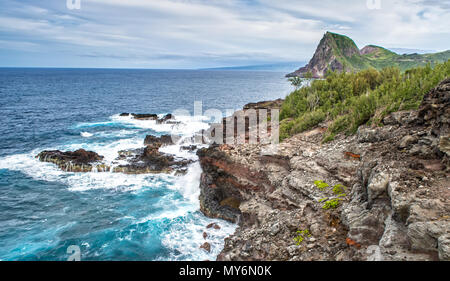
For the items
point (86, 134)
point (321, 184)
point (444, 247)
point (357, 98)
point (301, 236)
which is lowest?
point (86, 134)

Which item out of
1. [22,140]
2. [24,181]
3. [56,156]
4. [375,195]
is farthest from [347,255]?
[22,140]

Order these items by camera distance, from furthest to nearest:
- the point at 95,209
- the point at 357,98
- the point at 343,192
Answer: the point at 357,98 < the point at 95,209 < the point at 343,192

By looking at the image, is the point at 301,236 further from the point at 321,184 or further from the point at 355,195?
the point at 321,184

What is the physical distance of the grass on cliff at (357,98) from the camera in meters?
16.6

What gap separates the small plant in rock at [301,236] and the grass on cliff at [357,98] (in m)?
8.83

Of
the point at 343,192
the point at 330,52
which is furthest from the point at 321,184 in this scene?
the point at 330,52

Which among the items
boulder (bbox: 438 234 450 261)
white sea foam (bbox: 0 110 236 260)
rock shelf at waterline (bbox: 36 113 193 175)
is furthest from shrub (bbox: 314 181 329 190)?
rock shelf at waterline (bbox: 36 113 193 175)

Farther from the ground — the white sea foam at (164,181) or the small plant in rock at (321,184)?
the small plant in rock at (321,184)

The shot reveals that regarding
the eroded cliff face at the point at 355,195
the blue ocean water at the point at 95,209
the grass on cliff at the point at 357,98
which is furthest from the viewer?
the blue ocean water at the point at 95,209

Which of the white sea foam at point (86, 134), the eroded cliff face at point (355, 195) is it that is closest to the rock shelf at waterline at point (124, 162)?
the white sea foam at point (86, 134)

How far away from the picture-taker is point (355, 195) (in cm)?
1112

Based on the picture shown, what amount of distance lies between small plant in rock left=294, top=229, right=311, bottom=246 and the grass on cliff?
29.0ft

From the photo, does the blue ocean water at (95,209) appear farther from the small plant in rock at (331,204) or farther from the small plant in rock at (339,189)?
the small plant in rock at (339,189)

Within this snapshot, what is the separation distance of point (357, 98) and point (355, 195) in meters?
A: 15.7
